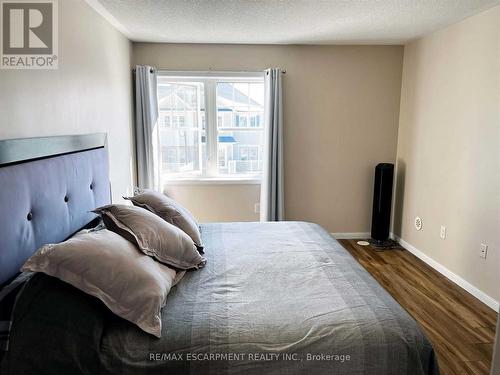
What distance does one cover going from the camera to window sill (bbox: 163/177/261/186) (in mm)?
3867

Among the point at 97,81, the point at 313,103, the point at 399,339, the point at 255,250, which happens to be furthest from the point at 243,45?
the point at 399,339

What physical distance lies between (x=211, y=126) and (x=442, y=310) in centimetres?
275

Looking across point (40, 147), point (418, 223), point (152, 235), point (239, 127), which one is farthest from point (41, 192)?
point (418, 223)

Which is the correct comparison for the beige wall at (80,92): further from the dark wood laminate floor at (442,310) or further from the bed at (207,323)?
the dark wood laminate floor at (442,310)

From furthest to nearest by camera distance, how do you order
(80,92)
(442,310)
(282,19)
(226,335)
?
(282,19) < (442,310) < (80,92) < (226,335)

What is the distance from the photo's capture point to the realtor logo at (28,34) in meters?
1.49

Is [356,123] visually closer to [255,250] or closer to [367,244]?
[367,244]

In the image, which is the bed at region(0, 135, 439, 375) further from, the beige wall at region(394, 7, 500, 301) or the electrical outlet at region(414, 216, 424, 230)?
the electrical outlet at region(414, 216, 424, 230)

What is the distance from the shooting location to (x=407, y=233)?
148 inches

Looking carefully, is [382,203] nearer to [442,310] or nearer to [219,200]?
[442,310]

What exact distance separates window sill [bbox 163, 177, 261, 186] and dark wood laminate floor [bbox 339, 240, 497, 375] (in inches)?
55.1

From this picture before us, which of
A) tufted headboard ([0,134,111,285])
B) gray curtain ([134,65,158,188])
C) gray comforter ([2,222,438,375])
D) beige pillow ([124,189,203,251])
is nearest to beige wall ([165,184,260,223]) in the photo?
gray curtain ([134,65,158,188])

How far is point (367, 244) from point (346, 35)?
2216 mm

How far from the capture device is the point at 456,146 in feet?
9.65
